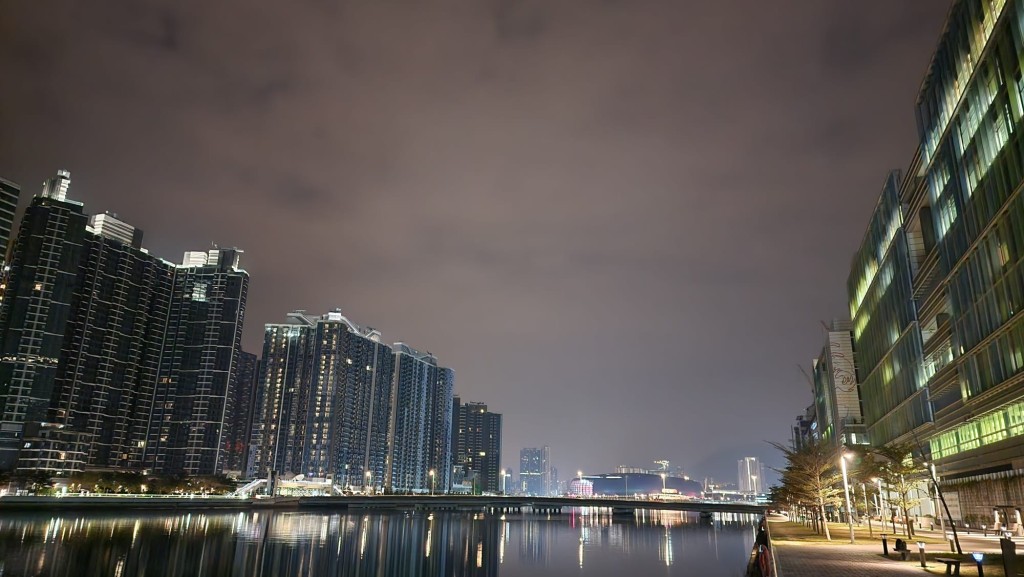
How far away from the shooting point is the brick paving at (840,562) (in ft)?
95.3

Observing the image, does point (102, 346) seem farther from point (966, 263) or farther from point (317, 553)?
point (966, 263)

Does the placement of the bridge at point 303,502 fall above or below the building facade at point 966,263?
below

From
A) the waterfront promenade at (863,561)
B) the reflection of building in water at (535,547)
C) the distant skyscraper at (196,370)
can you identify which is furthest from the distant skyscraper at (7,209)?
the waterfront promenade at (863,561)

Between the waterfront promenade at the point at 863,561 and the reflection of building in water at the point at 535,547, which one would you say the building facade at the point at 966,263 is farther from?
the reflection of building in water at the point at 535,547

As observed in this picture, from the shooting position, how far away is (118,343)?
6629 inches

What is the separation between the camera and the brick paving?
95.3 ft

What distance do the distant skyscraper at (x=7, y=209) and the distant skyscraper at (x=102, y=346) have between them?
7.41 metres

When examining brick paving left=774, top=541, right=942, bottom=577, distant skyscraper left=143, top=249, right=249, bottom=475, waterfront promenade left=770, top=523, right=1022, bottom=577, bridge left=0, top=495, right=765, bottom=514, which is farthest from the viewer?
distant skyscraper left=143, top=249, right=249, bottom=475

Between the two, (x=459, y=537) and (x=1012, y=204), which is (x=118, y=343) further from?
(x=1012, y=204)

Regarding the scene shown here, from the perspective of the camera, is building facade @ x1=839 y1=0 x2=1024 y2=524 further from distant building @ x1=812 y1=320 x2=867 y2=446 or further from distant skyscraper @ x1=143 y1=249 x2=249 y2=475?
distant skyscraper @ x1=143 y1=249 x2=249 y2=475

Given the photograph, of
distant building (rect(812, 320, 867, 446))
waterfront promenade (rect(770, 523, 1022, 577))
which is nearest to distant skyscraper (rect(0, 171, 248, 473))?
waterfront promenade (rect(770, 523, 1022, 577))

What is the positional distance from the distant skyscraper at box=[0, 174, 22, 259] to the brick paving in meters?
160

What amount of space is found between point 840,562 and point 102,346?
177m

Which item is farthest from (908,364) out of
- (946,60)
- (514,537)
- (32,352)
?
(32,352)
